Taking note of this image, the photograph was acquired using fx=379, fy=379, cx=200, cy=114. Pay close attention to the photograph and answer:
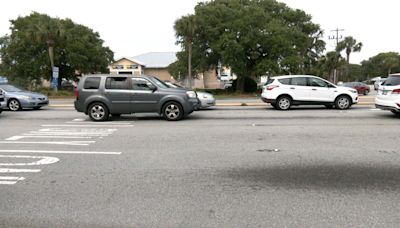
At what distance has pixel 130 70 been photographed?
57.5 m

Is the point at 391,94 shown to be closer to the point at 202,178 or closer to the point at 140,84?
the point at 140,84

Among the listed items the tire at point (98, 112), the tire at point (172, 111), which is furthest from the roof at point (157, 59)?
the tire at point (172, 111)

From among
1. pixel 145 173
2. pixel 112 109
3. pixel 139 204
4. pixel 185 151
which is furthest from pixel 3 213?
pixel 112 109

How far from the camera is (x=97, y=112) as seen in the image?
13102mm

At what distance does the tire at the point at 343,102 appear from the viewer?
16.5 m

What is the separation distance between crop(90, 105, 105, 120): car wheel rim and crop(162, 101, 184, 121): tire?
2.15 metres

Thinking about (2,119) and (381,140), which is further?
(2,119)

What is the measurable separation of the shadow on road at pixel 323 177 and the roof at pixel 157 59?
53799 mm

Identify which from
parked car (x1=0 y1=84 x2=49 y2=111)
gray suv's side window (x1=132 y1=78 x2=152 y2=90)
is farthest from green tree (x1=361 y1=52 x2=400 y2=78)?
gray suv's side window (x1=132 y1=78 x2=152 y2=90)

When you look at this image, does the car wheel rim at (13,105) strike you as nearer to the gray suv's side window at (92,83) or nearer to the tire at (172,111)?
the gray suv's side window at (92,83)

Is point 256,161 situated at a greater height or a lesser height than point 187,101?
lesser

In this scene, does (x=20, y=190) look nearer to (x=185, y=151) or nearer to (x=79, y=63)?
(x=185, y=151)

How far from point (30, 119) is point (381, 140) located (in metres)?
11.7

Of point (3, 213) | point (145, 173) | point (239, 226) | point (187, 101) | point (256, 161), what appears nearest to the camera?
point (239, 226)
